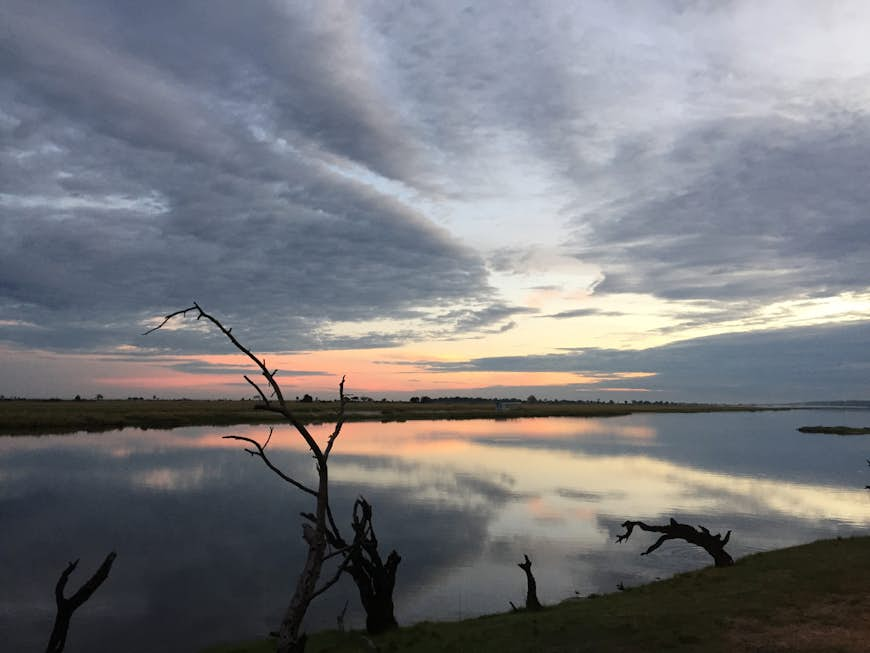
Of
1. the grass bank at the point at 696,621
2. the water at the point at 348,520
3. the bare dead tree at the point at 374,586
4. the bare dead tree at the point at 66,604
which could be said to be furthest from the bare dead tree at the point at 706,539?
the bare dead tree at the point at 66,604

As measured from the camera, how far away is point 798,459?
→ 67.1 metres

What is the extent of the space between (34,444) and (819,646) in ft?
246

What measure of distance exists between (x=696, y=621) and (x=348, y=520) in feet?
67.6

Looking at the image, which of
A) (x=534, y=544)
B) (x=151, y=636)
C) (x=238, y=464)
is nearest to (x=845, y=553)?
(x=534, y=544)

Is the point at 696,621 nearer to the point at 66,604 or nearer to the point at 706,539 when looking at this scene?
the point at 706,539

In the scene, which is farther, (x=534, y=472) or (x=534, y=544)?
(x=534, y=472)

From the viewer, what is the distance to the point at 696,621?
14.5 metres

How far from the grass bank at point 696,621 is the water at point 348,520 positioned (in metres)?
3.34

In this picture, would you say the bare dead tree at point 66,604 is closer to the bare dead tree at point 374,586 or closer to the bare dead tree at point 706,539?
the bare dead tree at point 374,586

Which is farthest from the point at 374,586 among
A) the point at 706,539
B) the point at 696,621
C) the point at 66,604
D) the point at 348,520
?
the point at 348,520

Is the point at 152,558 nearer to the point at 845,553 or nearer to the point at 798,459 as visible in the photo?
the point at 845,553

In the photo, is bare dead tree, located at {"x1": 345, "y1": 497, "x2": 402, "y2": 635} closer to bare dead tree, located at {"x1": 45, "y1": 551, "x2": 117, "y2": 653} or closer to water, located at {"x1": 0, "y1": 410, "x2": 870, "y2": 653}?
water, located at {"x1": 0, "y1": 410, "x2": 870, "y2": 653}

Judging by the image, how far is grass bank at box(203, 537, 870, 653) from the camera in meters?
13.2

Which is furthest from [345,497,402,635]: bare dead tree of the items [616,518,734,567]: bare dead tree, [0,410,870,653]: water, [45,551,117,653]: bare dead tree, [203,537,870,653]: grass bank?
[45,551,117,653]: bare dead tree
